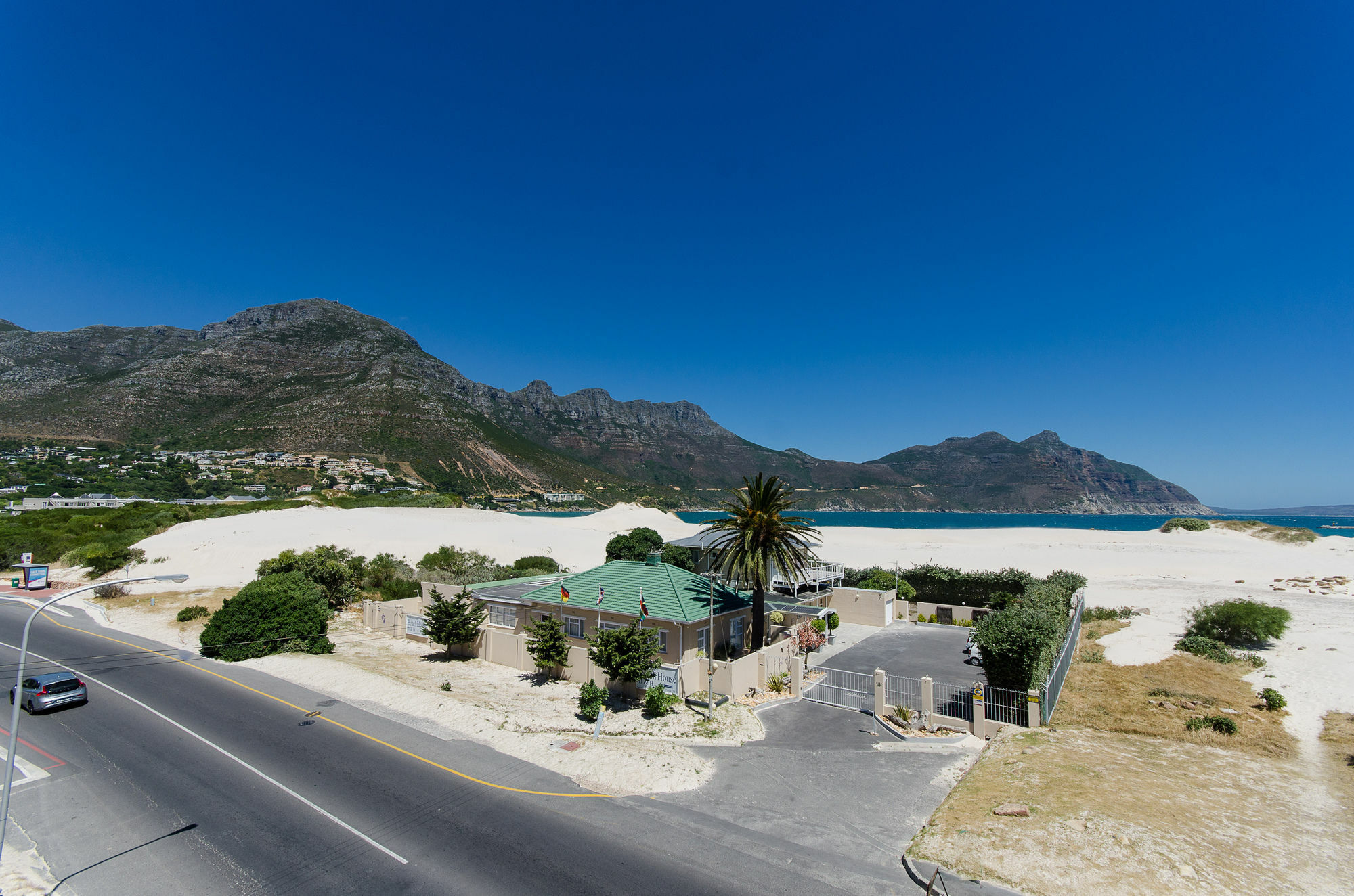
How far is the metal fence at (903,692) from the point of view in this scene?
22328 mm

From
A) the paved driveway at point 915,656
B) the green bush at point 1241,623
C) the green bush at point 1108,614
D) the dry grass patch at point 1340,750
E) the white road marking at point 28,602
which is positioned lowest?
the white road marking at point 28,602

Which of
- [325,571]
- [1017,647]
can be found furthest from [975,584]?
[325,571]

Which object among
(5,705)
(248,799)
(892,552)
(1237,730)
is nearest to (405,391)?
(892,552)

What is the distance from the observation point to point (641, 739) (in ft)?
64.5

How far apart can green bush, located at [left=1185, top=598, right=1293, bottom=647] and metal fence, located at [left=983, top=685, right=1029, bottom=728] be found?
18733 mm

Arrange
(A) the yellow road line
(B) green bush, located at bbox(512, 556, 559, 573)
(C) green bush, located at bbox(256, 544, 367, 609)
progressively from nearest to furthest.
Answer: (A) the yellow road line → (C) green bush, located at bbox(256, 544, 367, 609) → (B) green bush, located at bbox(512, 556, 559, 573)

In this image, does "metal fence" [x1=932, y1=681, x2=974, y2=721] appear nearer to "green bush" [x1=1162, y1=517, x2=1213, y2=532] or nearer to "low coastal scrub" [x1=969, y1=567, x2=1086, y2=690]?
"low coastal scrub" [x1=969, y1=567, x2=1086, y2=690]

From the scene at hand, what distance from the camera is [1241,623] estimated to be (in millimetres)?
29219

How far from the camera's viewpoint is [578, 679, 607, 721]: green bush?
21750 mm

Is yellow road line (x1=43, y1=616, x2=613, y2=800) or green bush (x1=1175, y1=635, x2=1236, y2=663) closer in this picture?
yellow road line (x1=43, y1=616, x2=613, y2=800)

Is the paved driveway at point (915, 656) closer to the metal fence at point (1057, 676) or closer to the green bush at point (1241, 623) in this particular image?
the metal fence at point (1057, 676)

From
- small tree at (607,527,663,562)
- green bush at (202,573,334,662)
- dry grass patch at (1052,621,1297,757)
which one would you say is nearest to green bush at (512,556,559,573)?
small tree at (607,527,663,562)

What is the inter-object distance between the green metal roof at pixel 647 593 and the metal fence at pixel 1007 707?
37.7 feet

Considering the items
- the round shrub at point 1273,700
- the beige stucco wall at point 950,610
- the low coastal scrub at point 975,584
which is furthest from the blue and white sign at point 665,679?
the low coastal scrub at point 975,584
